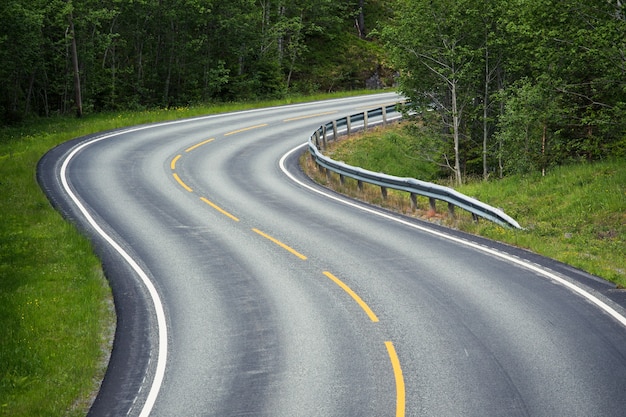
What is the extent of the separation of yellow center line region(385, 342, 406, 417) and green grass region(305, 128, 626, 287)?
4.91 meters

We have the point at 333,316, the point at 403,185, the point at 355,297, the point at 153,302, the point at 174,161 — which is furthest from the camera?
the point at 174,161

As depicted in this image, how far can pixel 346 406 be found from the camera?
838 cm

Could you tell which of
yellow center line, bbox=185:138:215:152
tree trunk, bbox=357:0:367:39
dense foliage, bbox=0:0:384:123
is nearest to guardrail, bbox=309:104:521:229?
yellow center line, bbox=185:138:215:152

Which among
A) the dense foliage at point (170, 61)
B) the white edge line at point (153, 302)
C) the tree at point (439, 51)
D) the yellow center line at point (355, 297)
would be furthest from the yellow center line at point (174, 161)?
the dense foliage at point (170, 61)

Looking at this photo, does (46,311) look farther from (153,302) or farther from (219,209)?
(219,209)

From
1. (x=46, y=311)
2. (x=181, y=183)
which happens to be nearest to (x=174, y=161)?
(x=181, y=183)

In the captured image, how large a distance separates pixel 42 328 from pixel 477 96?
22635mm

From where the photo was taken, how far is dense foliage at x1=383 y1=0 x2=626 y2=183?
19.8 meters

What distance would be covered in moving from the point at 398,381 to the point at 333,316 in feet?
8.56

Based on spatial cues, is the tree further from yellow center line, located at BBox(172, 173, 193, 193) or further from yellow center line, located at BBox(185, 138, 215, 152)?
yellow center line, located at BBox(172, 173, 193, 193)

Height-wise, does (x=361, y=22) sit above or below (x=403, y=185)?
above

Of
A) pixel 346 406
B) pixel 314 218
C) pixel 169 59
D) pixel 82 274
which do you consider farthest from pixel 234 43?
pixel 346 406

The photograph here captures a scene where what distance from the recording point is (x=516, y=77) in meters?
30.2

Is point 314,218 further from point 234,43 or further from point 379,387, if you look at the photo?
point 234,43
